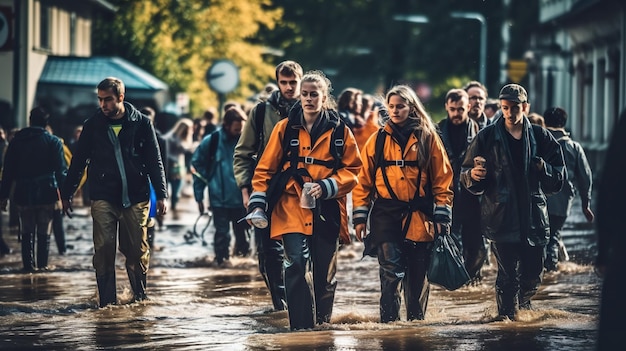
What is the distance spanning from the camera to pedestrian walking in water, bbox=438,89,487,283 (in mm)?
13789

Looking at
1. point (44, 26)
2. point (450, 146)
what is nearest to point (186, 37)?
point (44, 26)

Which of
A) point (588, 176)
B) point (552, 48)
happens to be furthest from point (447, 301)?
point (552, 48)

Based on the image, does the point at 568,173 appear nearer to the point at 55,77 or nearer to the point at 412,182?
the point at 412,182

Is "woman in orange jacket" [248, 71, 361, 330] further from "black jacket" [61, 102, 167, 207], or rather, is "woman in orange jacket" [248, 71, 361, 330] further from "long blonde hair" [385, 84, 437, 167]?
"black jacket" [61, 102, 167, 207]

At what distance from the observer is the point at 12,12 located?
60.0 feet

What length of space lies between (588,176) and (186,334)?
18.3 feet

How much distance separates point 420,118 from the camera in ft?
35.1

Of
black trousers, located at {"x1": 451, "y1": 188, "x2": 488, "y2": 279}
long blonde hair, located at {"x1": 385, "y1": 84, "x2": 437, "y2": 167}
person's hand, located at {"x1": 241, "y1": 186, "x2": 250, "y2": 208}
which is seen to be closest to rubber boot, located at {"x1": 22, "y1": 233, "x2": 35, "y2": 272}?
black trousers, located at {"x1": 451, "y1": 188, "x2": 488, "y2": 279}

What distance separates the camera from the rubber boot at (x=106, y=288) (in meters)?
12.2

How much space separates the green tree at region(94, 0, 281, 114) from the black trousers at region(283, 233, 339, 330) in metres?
38.3

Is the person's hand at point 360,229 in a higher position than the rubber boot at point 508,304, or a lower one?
higher

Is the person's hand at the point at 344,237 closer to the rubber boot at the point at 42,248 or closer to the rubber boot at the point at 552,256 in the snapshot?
the rubber boot at the point at 552,256

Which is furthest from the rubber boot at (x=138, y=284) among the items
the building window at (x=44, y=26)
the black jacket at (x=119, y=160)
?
the building window at (x=44, y=26)

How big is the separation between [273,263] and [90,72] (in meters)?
31.0
